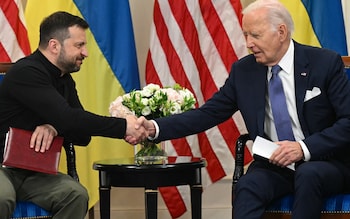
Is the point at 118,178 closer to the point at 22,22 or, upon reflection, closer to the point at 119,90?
the point at 119,90

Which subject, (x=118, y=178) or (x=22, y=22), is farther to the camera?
(x=22, y=22)

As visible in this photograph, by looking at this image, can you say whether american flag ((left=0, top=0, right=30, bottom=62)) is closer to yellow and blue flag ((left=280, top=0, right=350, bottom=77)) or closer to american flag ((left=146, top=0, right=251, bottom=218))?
american flag ((left=146, top=0, right=251, bottom=218))

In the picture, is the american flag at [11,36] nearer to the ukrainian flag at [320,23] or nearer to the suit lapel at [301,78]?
the ukrainian flag at [320,23]

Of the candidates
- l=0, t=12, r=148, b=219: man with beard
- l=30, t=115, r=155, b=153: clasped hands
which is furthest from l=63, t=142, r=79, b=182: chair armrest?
l=30, t=115, r=155, b=153: clasped hands

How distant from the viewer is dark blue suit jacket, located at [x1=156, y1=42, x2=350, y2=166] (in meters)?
3.62

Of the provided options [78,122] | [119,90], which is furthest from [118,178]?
[119,90]

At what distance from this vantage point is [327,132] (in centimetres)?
363

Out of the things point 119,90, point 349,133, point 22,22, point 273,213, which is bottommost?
point 273,213

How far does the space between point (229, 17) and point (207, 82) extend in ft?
1.49

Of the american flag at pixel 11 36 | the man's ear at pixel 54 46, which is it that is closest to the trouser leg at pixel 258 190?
the man's ear at pixel 54 46

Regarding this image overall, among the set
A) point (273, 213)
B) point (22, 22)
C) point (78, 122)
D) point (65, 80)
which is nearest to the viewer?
point (273, 213)

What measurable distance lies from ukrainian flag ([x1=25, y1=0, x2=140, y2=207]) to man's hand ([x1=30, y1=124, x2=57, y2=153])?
3.43ft

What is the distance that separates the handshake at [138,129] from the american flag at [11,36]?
117cm

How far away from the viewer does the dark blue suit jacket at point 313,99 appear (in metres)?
3.62
